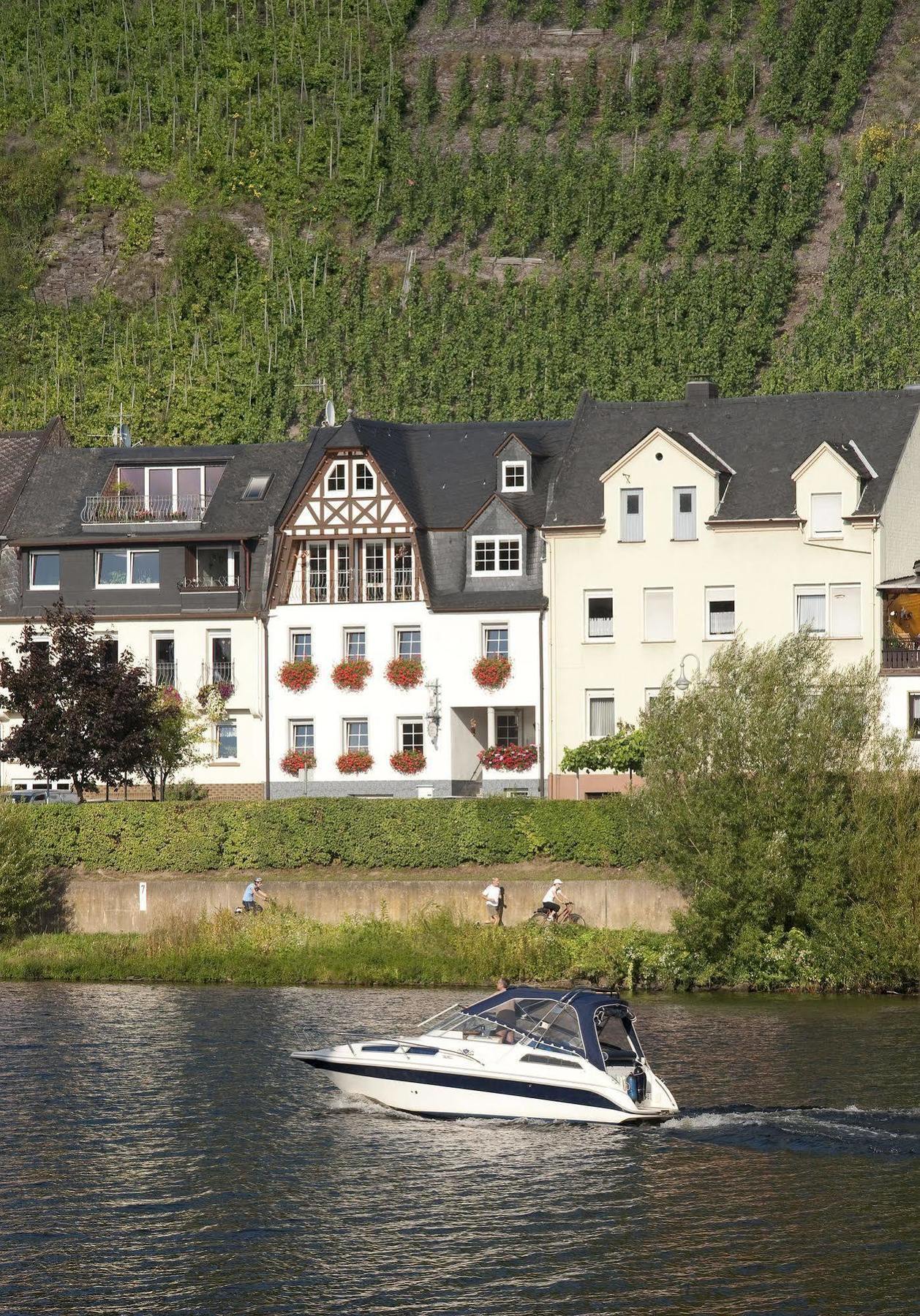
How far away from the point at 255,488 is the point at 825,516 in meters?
22.1

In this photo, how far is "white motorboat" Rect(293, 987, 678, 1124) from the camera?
131ft

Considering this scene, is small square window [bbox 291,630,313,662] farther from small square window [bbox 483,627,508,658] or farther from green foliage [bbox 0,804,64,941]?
green foliage [bbox 0,804,64,941]

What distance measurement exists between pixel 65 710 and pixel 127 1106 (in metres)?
32.0

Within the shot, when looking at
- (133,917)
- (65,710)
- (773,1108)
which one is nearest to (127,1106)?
(773,1108)

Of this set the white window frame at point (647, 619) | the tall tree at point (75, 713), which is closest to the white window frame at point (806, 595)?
the white window frame at point (647, 619)

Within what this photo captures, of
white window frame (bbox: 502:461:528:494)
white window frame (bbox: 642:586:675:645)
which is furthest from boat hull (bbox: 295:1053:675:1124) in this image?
white window frame (bbox: 502:461:528:494)

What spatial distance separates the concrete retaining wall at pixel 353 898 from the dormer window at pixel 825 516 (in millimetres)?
18109

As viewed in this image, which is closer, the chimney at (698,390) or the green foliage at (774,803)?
the green foliage at (774,803)

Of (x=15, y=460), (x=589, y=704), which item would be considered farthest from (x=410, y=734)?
(x=15, y=460)

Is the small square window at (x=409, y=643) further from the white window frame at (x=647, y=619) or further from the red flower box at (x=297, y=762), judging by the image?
the white window frame at (x=647, y=619)

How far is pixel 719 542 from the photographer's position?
76.6 m

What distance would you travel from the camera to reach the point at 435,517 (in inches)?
3172

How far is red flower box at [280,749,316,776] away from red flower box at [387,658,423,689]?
4178mm

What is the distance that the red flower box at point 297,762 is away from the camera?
80.7 m
